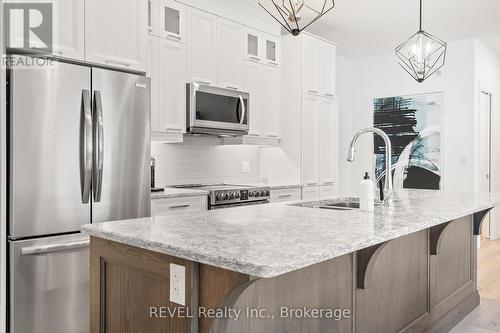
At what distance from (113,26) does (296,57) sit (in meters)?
2.42

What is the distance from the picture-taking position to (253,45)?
4590 mm

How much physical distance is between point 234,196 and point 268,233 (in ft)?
7.50

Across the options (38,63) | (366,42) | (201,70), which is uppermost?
(366,42)

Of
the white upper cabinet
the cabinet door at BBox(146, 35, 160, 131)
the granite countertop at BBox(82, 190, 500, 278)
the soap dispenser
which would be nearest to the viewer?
the granite countertop at BBox(82, 190, 500, 278)

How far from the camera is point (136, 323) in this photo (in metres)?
1.60

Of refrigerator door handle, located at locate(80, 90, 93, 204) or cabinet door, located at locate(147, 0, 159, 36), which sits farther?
cabinet door, located at locate(147, 0, 159, 36)

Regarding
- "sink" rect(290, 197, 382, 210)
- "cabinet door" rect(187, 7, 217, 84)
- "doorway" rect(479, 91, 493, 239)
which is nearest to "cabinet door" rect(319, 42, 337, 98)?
"cabinet door" rect(187, 7, 217, 84)

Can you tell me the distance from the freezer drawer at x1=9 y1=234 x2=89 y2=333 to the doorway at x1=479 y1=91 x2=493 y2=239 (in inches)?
207

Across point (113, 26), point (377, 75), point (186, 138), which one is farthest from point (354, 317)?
point (377, 75)

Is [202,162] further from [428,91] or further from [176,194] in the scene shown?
[428,91]

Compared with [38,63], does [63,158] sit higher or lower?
lower

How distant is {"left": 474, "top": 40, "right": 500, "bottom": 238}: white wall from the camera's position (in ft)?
18.5

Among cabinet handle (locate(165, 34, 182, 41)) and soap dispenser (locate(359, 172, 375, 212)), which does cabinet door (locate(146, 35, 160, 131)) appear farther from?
soap dispenser (locate(359, 172, 375, 212))

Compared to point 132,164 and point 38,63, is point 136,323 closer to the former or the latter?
point 132,164
